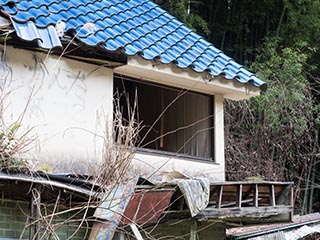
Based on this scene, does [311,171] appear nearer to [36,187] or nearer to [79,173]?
[79,173]

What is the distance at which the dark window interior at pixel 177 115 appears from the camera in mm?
10727

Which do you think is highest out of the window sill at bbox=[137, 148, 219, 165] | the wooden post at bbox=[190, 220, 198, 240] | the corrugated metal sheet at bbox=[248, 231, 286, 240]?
the window sill at bbox=[137, 148, 219, 165]

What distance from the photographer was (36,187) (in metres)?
6.77

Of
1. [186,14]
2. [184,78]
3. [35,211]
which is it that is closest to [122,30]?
[184,78]

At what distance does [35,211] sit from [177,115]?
4.77 metres

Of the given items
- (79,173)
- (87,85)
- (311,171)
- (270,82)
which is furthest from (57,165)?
(311,171)

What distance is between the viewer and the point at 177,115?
37.1ft

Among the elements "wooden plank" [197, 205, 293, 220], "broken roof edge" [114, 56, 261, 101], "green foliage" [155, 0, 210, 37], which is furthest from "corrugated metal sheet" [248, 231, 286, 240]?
"green foliage" [155, 0, 210, 37]

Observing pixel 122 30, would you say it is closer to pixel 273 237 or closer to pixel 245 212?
pixel 245 212

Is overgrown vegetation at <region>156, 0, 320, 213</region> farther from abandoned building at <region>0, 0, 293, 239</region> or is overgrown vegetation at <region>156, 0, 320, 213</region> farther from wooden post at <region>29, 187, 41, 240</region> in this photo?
wooden post at <region>29, 187, 41, 240</region>

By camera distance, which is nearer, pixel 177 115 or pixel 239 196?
pixel 239 196

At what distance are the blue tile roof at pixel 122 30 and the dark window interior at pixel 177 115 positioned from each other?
674 mm

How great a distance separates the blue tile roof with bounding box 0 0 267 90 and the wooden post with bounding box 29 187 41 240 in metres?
2.07

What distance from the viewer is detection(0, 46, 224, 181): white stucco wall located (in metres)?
8.02
